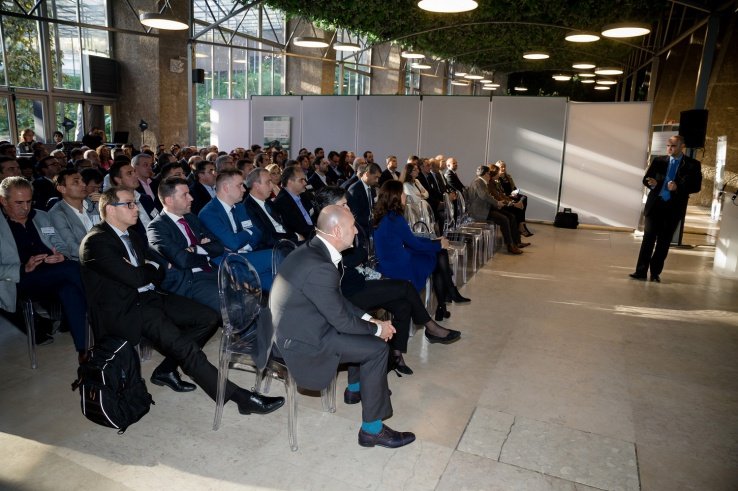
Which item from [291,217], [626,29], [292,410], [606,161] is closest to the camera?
[292,410]

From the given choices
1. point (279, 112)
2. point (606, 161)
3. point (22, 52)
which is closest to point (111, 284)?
point (606, 161)

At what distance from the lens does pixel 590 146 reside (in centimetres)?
1012

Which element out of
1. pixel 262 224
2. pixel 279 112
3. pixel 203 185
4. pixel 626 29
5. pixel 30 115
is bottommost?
pixel 262 224

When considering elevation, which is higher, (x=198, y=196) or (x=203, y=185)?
(x=203, y=185)

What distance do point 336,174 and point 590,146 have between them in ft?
16.6

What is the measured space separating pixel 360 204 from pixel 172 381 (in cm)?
339

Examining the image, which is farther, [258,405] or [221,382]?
[258,405]

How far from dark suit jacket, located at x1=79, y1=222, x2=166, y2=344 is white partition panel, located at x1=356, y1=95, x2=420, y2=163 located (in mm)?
9131

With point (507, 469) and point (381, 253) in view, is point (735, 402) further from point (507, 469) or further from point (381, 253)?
point (381, 253)

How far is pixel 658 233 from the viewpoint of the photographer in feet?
20.2

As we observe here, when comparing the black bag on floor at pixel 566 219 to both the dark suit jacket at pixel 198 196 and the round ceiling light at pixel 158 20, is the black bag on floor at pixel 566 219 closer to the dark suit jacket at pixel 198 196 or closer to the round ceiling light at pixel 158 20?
the dark suit jacket at pixel 198 196

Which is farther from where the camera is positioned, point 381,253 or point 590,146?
point 590,146

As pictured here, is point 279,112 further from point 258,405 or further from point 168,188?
point 258,405

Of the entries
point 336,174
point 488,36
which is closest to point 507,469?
point 336,174
